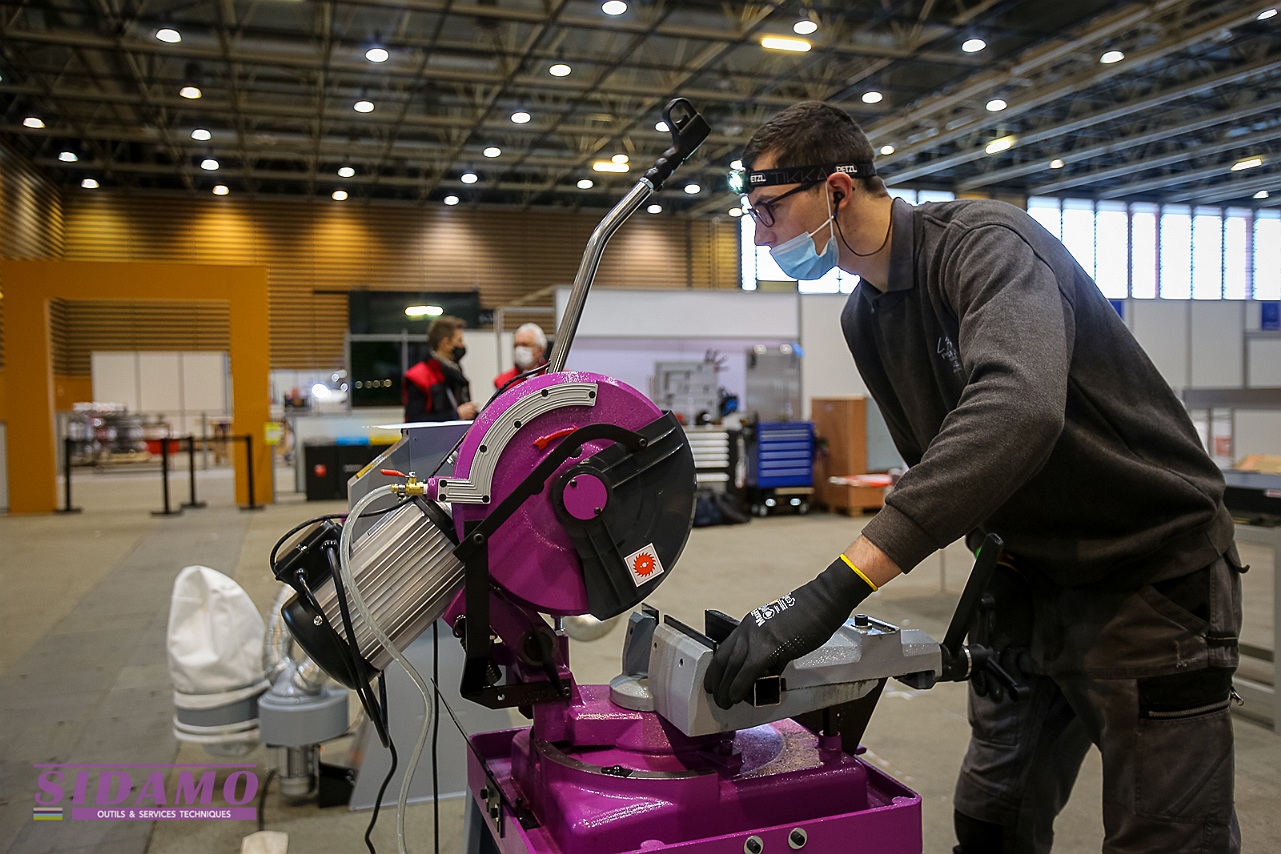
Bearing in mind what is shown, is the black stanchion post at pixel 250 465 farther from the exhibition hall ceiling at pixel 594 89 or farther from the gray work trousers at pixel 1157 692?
the gray work trousers at pixel 1157 692

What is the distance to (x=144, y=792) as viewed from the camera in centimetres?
259

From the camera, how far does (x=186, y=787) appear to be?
8.64 ft

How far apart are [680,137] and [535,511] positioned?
0.54m

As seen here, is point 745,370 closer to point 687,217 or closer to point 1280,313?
point 1280,313

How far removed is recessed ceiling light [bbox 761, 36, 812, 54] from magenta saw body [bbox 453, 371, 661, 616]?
974 centimetres

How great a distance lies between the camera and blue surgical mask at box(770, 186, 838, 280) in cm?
124

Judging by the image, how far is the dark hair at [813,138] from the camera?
1.17 m

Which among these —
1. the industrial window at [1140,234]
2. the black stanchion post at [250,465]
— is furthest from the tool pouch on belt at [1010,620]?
the industrial window at [1140,234]

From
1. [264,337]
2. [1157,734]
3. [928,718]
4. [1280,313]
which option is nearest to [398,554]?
[1157,734]

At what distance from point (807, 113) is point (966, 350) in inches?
16.5

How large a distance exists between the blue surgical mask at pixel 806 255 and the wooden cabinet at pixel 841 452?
6.88m

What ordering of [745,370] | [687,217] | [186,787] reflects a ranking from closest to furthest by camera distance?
[186,787] < [745,370] < [687,217]

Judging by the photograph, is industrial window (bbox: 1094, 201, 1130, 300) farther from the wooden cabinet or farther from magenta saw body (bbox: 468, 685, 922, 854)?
magenta saw body (bbox: 468, 685, 922, 854)

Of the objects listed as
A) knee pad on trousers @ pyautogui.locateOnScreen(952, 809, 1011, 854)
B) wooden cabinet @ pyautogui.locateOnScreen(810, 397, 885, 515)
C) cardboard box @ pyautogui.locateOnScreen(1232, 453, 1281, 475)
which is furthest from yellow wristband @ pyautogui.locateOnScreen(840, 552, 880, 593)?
wooden cabinet @ pyautogui.locateOnScreen(810, 397, 885, 515)
